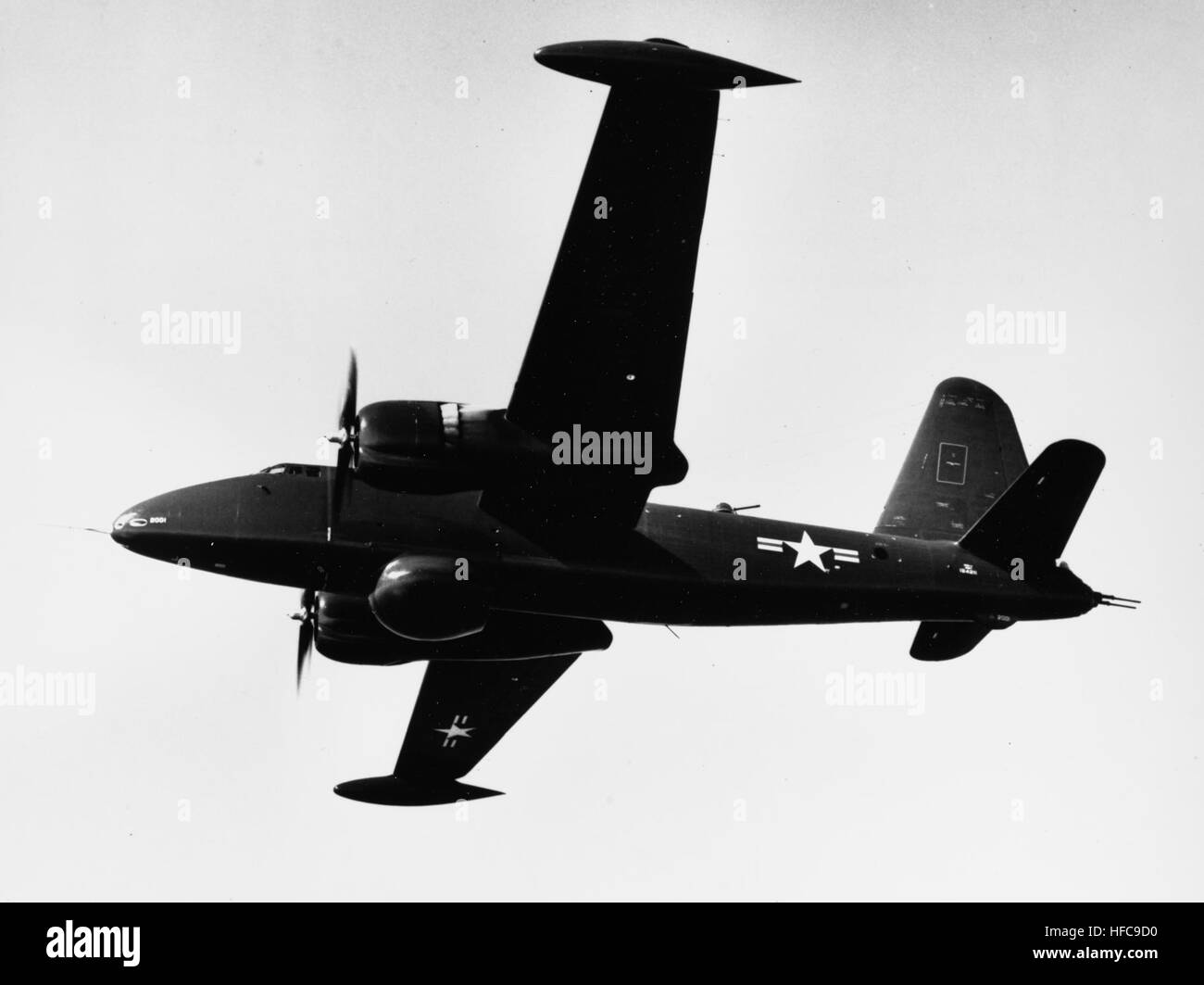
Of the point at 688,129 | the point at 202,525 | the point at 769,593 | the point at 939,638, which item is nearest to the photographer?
the point at 688,129

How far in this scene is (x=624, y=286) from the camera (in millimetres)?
21391

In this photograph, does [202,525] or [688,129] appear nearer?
[688,129]

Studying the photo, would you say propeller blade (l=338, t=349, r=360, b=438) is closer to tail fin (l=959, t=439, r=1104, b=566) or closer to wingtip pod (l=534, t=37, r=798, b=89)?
wingtip pod (l=534, t=37, r=798, b=89)

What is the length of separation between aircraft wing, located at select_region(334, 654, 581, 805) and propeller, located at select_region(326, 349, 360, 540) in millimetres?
6397

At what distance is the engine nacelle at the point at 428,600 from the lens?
2175 cm

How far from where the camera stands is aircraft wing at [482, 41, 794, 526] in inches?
786

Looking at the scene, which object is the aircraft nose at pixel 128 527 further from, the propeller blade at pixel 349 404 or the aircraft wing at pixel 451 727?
the aircraft wing at pixel 451 727

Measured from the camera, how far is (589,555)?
23047 millimetres

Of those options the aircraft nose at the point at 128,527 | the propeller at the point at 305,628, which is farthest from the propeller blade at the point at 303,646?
the aircraft nose at the point at 128,527

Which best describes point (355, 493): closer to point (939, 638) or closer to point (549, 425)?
point (549, 425)

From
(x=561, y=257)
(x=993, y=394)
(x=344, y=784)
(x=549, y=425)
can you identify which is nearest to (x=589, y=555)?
(x=549, y=425)

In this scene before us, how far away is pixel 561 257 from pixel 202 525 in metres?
6.23

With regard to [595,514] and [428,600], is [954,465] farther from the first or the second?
[428,600]
